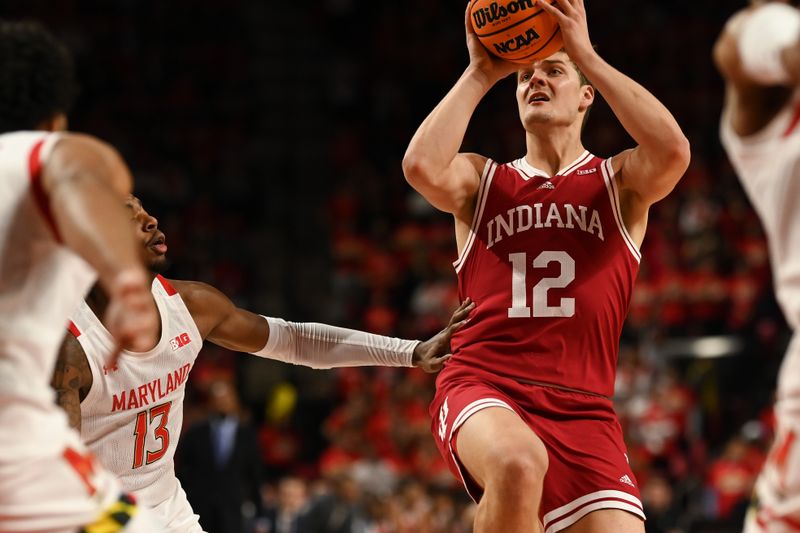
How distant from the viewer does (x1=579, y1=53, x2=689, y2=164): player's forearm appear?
473 cm

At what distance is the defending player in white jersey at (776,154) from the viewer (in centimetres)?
304

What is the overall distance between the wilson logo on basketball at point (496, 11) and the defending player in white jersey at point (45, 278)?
2.35 meters

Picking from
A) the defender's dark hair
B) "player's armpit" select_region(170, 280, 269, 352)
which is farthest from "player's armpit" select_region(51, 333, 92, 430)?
the defender's dark hair

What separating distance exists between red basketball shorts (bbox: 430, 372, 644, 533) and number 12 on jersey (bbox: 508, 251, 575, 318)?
323 mm

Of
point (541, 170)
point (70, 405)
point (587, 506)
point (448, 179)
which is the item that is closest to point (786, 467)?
point (587, 506)

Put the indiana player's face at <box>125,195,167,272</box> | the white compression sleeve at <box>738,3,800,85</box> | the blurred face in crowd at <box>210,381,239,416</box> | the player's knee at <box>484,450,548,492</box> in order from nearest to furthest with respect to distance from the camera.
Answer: the white compression sleeve at <box>738,3,800,85</box>, the player's knee at <box>484,450,548,492</box>, the indiana player's face at <box>125,195,167,272</box>, the blurred face in crowd at <box>210,381,239,416</box>

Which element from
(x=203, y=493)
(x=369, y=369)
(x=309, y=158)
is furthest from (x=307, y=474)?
(x=309, y=158)

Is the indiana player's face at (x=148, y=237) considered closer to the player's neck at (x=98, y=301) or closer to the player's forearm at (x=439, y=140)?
the player's neck at (x=98, y=301)

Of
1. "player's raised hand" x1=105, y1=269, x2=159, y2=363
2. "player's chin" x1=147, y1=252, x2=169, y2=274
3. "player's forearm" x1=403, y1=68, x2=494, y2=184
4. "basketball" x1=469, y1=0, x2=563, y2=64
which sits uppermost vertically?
"basketball" x1=469, y1=0, x2=563, y2=64

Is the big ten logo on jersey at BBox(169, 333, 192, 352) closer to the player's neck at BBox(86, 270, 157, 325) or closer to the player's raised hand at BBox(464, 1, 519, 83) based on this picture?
the player's neck at BBox(86, 270, 157, 325)

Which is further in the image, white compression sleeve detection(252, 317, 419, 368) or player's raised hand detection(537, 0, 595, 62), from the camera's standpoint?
white compression sleeve detection(252, 317, 419, 368)

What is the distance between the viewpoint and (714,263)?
13.2 meters

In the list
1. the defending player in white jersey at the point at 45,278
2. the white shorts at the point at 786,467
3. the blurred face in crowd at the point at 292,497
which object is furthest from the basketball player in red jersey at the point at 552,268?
the blurred face in crowd at the point at 292,497

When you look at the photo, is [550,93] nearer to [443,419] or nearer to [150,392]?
[443,419]
